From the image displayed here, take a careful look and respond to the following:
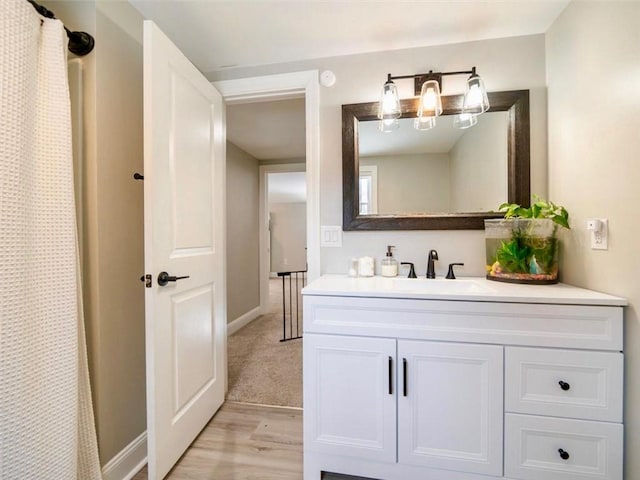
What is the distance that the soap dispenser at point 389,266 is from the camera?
5.12 ft

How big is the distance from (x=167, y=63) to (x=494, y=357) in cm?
190

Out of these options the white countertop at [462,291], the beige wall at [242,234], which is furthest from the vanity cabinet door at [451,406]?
the beige wall at [242,234]

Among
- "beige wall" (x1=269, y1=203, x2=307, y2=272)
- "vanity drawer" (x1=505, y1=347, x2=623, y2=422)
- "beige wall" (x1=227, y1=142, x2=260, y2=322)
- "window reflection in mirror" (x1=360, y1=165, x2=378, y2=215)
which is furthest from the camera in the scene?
"beige wall" (x1=269, y1=203, x2=307, y2=272)

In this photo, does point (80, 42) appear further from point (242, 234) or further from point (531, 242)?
point (242, 234)

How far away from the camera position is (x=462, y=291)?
45.6 inches

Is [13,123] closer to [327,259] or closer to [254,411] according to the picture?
[327,259]

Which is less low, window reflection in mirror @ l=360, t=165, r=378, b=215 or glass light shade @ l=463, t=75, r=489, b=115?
glass light shade @ l=463, t=75, r=489, b=115

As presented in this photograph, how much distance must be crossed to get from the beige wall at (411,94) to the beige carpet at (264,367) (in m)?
1.06

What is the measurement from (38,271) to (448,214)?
185cm

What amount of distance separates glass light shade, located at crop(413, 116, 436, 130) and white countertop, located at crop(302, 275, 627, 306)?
2.88 feet

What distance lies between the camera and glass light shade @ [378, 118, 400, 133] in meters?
1.58

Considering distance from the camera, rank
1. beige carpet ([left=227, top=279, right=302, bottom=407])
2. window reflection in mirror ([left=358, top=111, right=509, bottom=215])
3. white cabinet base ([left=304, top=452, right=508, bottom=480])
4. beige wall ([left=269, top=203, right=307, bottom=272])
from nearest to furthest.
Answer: white cabinet base ([left=304, top=452, right=508, bottom=480]) < window reflection in mirror ([left=358, top=111, right=509, bottom=215]) < beige carpet ([left=227, top=279, right=302, bottom=407]) < beige wall ([left=269, top=203, right=307, bottom=272])

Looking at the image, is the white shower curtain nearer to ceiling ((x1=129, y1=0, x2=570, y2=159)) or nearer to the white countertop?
ceiling ((x1=129, y1=0, x2=570, y2=159))

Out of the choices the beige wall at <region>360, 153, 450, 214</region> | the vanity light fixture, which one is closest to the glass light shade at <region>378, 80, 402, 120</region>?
the vanity light fixture
